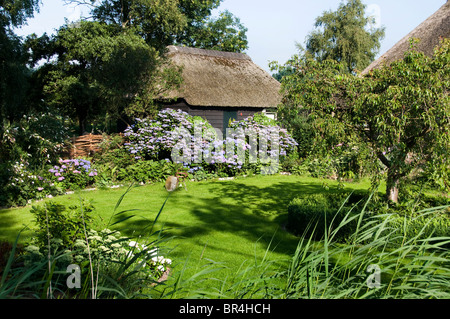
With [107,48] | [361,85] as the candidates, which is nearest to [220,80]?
[107,48]

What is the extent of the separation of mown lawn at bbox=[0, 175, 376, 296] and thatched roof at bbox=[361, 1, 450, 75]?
5.21 m

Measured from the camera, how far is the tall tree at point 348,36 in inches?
1196

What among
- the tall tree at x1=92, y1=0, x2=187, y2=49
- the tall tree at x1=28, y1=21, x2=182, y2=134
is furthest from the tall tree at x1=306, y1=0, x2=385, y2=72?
the tall tree at x1=28, y1=21, x2=182, y2=134

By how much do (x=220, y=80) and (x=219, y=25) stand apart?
11267 mm

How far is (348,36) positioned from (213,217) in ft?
92.4

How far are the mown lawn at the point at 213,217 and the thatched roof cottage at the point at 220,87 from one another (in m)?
7.31

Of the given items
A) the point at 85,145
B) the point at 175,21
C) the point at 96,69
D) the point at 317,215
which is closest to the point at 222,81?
the point at 175,21

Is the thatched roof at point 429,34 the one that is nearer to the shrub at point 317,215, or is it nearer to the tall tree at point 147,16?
the shrub at point 317,215

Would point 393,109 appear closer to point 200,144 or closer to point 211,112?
point 200,144

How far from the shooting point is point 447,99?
17.3 feet

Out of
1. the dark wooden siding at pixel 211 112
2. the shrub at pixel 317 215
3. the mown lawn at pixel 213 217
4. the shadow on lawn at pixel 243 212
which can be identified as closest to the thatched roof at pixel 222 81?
the dark wooden siding at pixel 211 112

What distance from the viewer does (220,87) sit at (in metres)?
18.8

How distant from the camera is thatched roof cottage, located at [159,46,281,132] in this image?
17.5 m

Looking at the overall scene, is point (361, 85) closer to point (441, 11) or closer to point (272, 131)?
point (272, 131)
